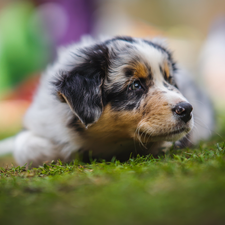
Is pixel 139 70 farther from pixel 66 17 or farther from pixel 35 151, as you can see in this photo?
pixel 66 17

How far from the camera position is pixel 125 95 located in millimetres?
3107

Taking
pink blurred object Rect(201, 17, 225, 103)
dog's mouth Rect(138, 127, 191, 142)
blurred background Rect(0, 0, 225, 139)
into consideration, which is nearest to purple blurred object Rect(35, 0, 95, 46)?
blurred background Rect(0, 0, 225, 139)

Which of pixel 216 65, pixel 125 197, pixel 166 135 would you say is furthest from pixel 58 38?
pixel 125 197

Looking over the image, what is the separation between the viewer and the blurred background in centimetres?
975

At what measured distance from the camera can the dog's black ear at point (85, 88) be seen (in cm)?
296

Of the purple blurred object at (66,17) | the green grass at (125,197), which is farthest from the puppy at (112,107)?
the purple blurred object at (66,17)

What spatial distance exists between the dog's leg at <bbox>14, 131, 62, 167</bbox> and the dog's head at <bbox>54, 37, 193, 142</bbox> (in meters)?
0.57

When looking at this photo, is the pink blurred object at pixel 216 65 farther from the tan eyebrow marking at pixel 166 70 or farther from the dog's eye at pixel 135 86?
the dog's eye at pixel 135 86

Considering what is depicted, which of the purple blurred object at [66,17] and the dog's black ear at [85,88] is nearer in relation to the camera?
the dog's black ear at [85,88]

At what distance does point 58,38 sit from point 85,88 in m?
8.03

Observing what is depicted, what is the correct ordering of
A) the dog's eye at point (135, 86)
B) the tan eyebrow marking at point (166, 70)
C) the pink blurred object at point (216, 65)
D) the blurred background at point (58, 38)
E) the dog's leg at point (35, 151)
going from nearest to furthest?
1. the dog's eye at point (135, 86)
2. the tan eyebrow marking at point (166, 70)
3. the dog's leg at point (35, 151)
4. the blurred background at point (58, 38)
5. the pink blurred object at point (216, 65)

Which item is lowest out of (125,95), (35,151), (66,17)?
(35,151)

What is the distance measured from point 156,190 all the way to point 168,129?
1.13 metres

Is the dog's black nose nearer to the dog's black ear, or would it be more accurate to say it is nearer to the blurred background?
the dog's black ear
